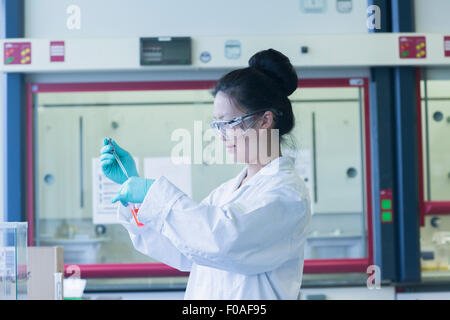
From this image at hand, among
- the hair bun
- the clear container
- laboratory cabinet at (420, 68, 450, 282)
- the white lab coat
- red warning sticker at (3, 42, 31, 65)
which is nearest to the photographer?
the white lab coat

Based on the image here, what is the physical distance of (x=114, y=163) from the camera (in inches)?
60.5

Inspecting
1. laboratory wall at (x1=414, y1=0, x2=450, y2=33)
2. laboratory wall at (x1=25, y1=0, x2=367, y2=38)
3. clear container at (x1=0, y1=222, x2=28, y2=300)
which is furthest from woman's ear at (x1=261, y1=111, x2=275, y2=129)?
laboratory wall at (x1=414, y1=0, x2=450, y2=33)

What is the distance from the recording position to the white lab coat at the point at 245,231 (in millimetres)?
1093

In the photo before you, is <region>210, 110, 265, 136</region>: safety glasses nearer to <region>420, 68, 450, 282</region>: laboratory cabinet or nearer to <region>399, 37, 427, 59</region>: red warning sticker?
<region>399, 37, 427, 59</region>: red warning sticker

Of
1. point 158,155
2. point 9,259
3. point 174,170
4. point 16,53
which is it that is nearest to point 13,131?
point 16,53

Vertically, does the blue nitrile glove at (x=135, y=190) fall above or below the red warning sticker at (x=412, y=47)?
below

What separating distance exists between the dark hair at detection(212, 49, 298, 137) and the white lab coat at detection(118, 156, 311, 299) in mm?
136

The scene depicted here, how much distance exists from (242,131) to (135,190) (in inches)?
11.9

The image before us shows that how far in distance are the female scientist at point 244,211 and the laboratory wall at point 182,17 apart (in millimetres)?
1482

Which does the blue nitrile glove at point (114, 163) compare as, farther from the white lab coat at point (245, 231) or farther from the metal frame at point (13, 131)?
the metal frame at point (13, 131)

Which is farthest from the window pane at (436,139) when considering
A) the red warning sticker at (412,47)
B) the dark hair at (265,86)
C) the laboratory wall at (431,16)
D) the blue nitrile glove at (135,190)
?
the blue nitrile glove at (135,190)

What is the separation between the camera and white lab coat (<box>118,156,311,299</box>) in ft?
3.59

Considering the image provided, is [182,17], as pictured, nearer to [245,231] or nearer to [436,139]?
[436,139]
